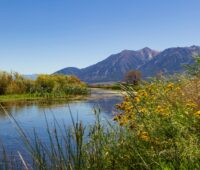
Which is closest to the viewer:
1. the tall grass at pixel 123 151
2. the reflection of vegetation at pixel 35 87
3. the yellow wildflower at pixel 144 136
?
the tall grass at pixel 123 151

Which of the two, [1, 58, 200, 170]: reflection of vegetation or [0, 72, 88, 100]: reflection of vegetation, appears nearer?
[1, 58, 200, 170]: reflection of vegetation

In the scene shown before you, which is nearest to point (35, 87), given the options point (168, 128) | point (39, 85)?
point (39, 85)

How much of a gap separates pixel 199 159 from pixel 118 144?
1.43 metres

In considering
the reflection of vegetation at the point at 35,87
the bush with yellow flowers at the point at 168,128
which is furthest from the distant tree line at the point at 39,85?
the bush with yellow flowers at the point at 168,128

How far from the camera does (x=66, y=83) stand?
50938 mm

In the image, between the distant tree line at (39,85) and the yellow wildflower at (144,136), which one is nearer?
the yellow wildflower at (144,136)

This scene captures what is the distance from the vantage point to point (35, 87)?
47.4m

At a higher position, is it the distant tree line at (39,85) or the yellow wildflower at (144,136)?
the distant tree line at (39,85)

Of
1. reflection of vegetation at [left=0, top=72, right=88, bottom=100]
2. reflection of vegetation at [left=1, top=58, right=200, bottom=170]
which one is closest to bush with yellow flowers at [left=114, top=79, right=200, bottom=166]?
reflection of vegetation at [left=1, top=58, right=200, bottom=170]

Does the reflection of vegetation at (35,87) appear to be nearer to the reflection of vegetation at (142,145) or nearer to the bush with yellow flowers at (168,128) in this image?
the bush with yellow flowers at (168,128)

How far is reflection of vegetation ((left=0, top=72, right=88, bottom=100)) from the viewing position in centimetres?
4309

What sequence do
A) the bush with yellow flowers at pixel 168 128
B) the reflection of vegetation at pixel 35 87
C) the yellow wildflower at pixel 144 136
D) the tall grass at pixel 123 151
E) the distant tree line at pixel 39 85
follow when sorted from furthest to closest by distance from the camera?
1. the distant tree line at pixel 39 85
2. the reflection of vegetation at pixel 35 87
3. the yellow wildflower at pixel 144 136
4. the bush with yellow flowers at pixel 168 128
5. the tall grass at pixel 123 151

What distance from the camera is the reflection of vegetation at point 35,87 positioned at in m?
43.1

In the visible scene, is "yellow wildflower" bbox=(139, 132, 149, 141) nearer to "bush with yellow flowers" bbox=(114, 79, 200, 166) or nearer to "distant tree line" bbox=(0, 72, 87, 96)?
"bush with yellow flowers" bbox=(114, 79, 200, 166)
